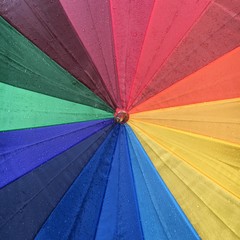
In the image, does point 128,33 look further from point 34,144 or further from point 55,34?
point 34,144

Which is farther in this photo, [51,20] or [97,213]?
[51,20]

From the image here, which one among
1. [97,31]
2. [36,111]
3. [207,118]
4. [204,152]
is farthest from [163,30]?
[36,111]

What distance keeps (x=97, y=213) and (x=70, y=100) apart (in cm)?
68

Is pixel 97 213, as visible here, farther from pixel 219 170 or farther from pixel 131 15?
pixel 131 15

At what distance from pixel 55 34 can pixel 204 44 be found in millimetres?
927

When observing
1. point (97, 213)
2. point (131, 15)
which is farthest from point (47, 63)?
point (97, 213)

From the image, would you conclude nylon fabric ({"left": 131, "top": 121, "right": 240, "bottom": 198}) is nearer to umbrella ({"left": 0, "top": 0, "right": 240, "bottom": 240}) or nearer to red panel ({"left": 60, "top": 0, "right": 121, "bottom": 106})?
umbrella ({"left": 0, "top": 0, "right": 240, "bottom": 240})

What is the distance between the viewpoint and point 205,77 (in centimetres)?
258

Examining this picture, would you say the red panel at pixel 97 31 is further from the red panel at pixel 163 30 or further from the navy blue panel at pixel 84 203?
the navy blue panel at pixel 84 203

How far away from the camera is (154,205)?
2428 millimetres

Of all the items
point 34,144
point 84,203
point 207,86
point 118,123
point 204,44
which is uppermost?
point 204,44

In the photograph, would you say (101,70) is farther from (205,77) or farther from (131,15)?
(205,77)

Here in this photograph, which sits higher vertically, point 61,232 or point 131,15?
point 131,15

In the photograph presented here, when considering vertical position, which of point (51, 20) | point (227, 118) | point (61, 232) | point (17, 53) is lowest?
point (61, 232)
